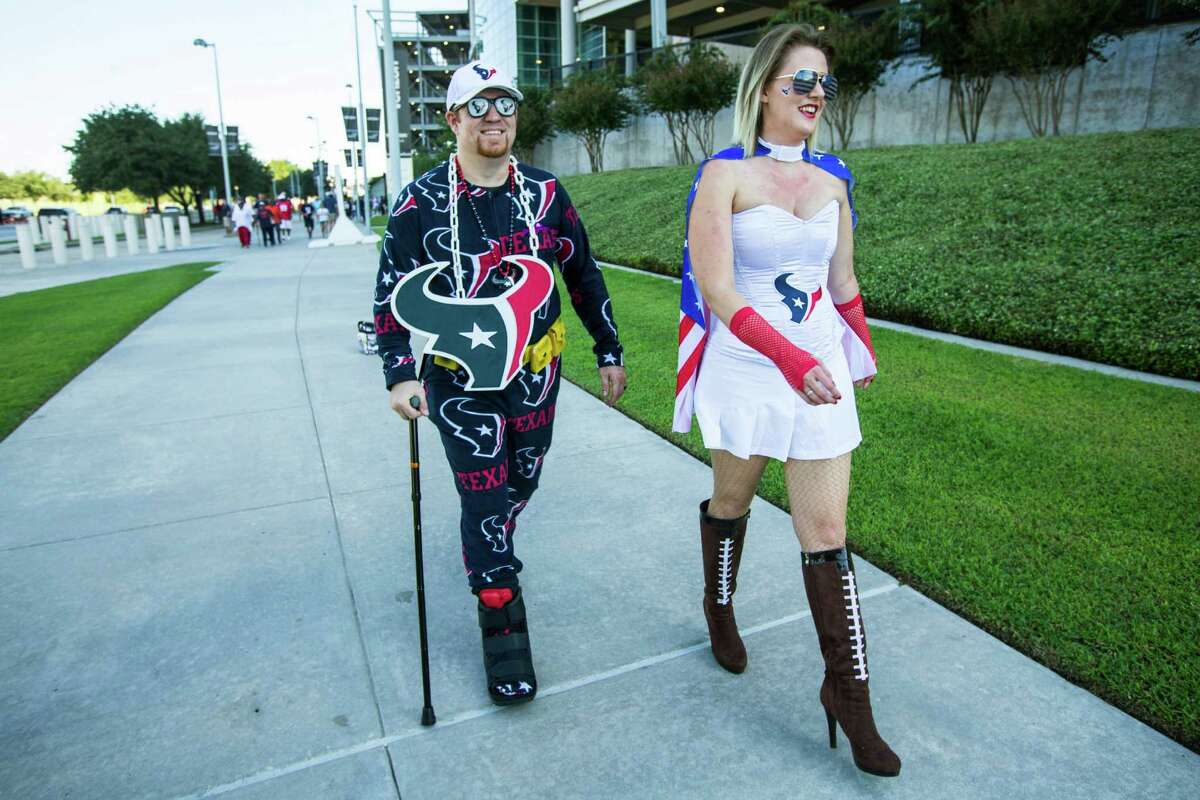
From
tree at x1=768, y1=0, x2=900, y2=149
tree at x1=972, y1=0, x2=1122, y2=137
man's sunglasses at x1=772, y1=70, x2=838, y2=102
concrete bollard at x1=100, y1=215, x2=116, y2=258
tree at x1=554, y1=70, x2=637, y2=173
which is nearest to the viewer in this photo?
man's sunglasses at x1=772, y1=70, x2=838, y2=102

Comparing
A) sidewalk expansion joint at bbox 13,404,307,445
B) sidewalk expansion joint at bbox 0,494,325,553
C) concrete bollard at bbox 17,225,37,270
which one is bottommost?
sidewalk expansion joint at bbox 0,494,325,553

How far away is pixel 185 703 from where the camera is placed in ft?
8.49

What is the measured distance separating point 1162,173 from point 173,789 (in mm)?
10822

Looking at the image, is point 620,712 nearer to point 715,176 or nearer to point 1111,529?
point 715,176

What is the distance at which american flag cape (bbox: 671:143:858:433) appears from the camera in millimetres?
2373

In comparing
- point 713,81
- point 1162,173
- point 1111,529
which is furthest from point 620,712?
point 713,81

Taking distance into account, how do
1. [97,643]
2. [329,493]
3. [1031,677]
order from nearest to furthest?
1. [1031,677]
2. [97,643]
3. [329,493]

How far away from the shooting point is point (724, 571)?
2.64 m

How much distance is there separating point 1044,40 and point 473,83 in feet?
52.8

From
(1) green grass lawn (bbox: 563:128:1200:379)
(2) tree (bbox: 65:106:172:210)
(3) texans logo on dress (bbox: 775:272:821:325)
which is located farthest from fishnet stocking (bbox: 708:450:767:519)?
(2) tree (bbox: 65:106:172:210)

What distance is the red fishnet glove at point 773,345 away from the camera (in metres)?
2.05

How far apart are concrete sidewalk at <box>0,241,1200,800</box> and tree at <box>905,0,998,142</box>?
15290mm

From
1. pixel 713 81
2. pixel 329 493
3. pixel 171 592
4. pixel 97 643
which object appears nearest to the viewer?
pixel 97 643

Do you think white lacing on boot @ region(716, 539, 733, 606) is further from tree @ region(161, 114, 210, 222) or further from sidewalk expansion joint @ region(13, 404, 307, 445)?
tree @ region(161, 114, 210, 222)
